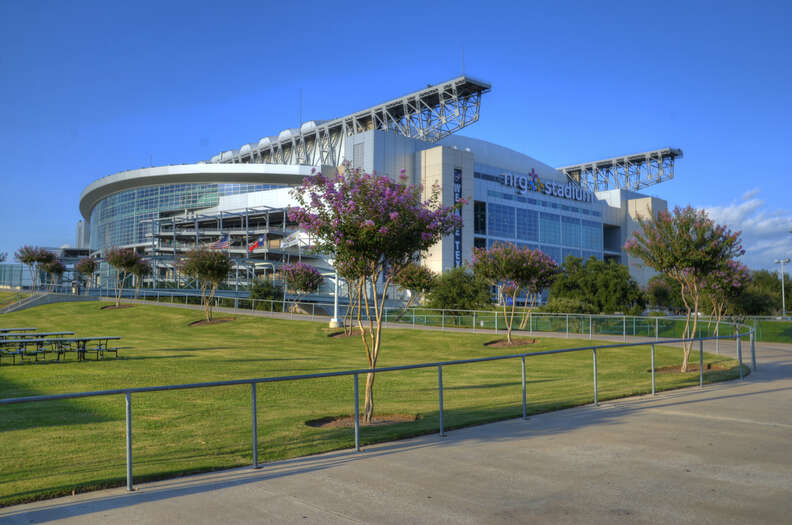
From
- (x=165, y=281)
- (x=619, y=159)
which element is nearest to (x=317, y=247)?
(x=165, y=281)

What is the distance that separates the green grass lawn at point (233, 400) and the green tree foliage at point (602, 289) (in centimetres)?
3235

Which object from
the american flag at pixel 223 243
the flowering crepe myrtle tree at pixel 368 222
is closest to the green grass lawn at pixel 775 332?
the flowering crepe myrtle tree at pixel 368 222

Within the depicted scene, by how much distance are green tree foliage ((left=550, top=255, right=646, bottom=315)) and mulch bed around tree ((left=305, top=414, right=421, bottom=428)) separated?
161ft

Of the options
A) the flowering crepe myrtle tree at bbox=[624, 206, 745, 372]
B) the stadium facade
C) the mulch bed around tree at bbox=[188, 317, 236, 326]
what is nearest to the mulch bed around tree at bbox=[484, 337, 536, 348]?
the flowering crepe myrtle tree at bbox=[624, 206, 745, 372]

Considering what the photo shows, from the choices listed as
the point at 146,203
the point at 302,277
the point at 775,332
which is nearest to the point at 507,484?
the point at 775,332

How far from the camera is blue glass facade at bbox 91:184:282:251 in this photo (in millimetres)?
91875

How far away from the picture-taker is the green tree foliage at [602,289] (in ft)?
194

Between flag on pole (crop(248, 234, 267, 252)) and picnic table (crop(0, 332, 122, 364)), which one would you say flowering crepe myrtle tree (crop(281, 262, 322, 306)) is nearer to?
picnic table (crop(0, 332, 122, 364))

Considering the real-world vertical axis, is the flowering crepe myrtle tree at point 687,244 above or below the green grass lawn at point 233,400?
above

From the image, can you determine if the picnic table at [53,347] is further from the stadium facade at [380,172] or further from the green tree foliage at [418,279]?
the stadium facade at [380,172]

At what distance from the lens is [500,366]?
22.0m

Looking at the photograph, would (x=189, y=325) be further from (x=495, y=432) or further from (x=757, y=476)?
(x=757, y=476)

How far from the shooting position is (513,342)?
2988 cm

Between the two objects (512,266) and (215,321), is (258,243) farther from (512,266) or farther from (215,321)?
(512,266)
